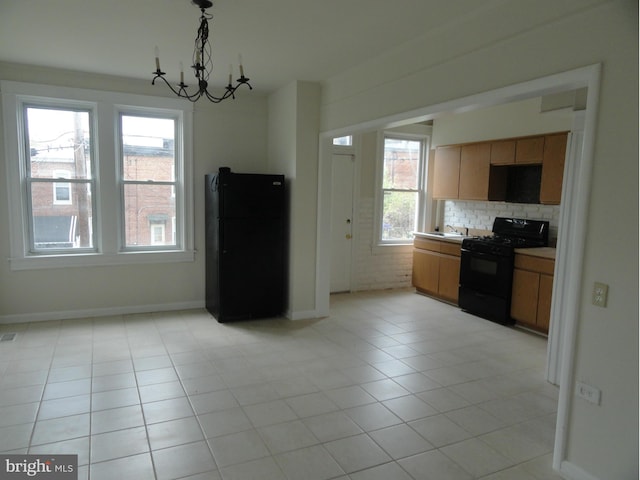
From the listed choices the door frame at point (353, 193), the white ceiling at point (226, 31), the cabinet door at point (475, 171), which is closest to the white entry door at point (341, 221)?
the door frame at point (353, 193)

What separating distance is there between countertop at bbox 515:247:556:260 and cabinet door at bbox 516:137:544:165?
38.6 inches

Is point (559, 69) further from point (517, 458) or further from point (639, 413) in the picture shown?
point (517, 458)

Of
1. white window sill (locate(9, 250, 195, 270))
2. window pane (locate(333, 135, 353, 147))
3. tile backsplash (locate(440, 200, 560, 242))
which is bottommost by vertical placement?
white window sill (locate(9, 250, 195, 270))

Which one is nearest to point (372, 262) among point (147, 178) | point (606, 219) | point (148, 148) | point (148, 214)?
point (148, 214)

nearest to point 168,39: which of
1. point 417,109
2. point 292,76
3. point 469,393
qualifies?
point 292,76

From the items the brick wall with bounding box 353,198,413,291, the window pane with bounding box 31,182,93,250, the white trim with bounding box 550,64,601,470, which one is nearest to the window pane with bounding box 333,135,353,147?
the brick wall with bounding box 353,198,413,291

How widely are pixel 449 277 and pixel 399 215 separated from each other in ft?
4.48

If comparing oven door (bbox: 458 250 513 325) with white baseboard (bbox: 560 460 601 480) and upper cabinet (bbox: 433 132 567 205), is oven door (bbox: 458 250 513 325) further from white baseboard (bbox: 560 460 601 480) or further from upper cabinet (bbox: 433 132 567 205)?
white baseboard (bbox: 560 460 601 480)

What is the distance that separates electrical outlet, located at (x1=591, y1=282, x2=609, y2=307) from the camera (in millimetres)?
2164

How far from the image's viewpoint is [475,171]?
A: 5.72 metres

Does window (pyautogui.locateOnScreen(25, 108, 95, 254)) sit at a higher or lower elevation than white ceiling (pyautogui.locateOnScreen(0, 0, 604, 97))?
lower

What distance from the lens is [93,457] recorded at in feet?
7.98

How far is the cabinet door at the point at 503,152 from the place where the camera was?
17.2 feet

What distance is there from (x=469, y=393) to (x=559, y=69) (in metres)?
2.30
